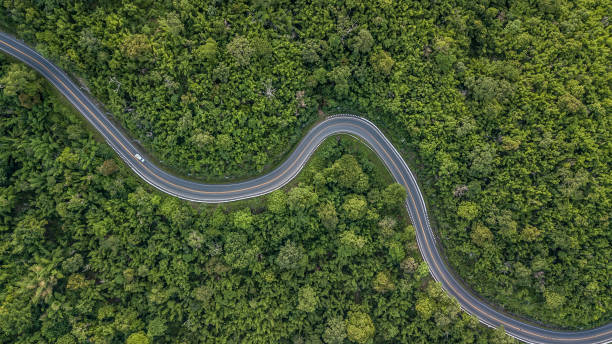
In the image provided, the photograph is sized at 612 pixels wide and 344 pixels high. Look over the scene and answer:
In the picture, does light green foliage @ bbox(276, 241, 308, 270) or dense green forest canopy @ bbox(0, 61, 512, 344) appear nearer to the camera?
dense green forest canopy @ bbox(0, 61, 512, 344)

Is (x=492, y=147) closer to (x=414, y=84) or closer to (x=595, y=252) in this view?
(x=414, y=84)

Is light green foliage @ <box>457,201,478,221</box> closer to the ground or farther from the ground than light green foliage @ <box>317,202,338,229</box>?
farther from the ground

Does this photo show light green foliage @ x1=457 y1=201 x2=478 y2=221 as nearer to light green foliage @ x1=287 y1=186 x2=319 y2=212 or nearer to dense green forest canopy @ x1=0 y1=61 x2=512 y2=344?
dense green forest canopy @ x1=0 y1=61 x2=512 y2=344

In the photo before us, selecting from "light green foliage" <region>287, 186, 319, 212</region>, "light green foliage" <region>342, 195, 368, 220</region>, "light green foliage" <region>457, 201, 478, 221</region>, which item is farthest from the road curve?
"light green foliage" <region>342, 195, 368, 220</region>

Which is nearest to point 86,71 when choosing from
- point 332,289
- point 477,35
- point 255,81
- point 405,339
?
point 255,81

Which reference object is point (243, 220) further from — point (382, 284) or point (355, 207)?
point (382, 284)

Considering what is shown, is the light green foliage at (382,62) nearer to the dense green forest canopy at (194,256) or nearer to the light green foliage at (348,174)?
the dense green forest canopy at (194,256)
